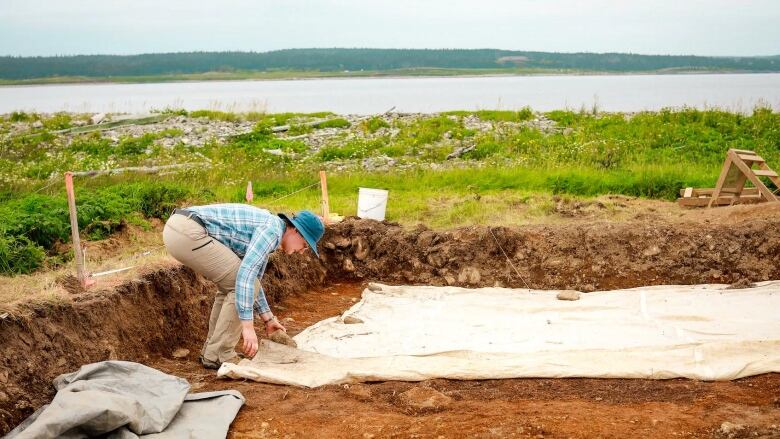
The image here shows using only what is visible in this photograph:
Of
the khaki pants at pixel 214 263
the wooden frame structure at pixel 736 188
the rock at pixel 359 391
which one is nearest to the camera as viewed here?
the rock at pixel 359 391

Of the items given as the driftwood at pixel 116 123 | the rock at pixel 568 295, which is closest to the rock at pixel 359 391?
the rock at pixel 568 295

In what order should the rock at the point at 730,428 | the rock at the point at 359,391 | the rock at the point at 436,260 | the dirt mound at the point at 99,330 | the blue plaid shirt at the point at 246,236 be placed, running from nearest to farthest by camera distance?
the rock at the point at 730,428
the dirt mound at the point at 99,330
the blue plaid shirt at the point at 246,236
the rock at the point at 359,391
the rock at the point at 436,260

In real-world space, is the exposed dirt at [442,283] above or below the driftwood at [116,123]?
above

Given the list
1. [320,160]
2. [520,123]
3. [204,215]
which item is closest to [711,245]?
[204,215]

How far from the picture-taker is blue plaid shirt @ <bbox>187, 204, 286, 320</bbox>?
5.04 meters

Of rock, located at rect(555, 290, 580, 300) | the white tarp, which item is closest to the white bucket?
the white tarp

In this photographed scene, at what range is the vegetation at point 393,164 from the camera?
898 centimetres

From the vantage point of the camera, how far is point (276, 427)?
4621 millimetres

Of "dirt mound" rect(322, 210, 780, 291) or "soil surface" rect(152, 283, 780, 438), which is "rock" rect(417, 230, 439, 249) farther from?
"soil surface" rect(152, 283, 780, 438)

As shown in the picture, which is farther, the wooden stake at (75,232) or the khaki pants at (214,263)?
the wooden stake at (75,232)

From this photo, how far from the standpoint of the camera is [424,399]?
4992mm

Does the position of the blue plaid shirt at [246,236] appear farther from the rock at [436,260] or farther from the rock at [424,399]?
the rock at [436,260]

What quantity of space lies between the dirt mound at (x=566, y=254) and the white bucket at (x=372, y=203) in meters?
0.47

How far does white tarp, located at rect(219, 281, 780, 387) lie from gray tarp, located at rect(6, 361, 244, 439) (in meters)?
0.68
